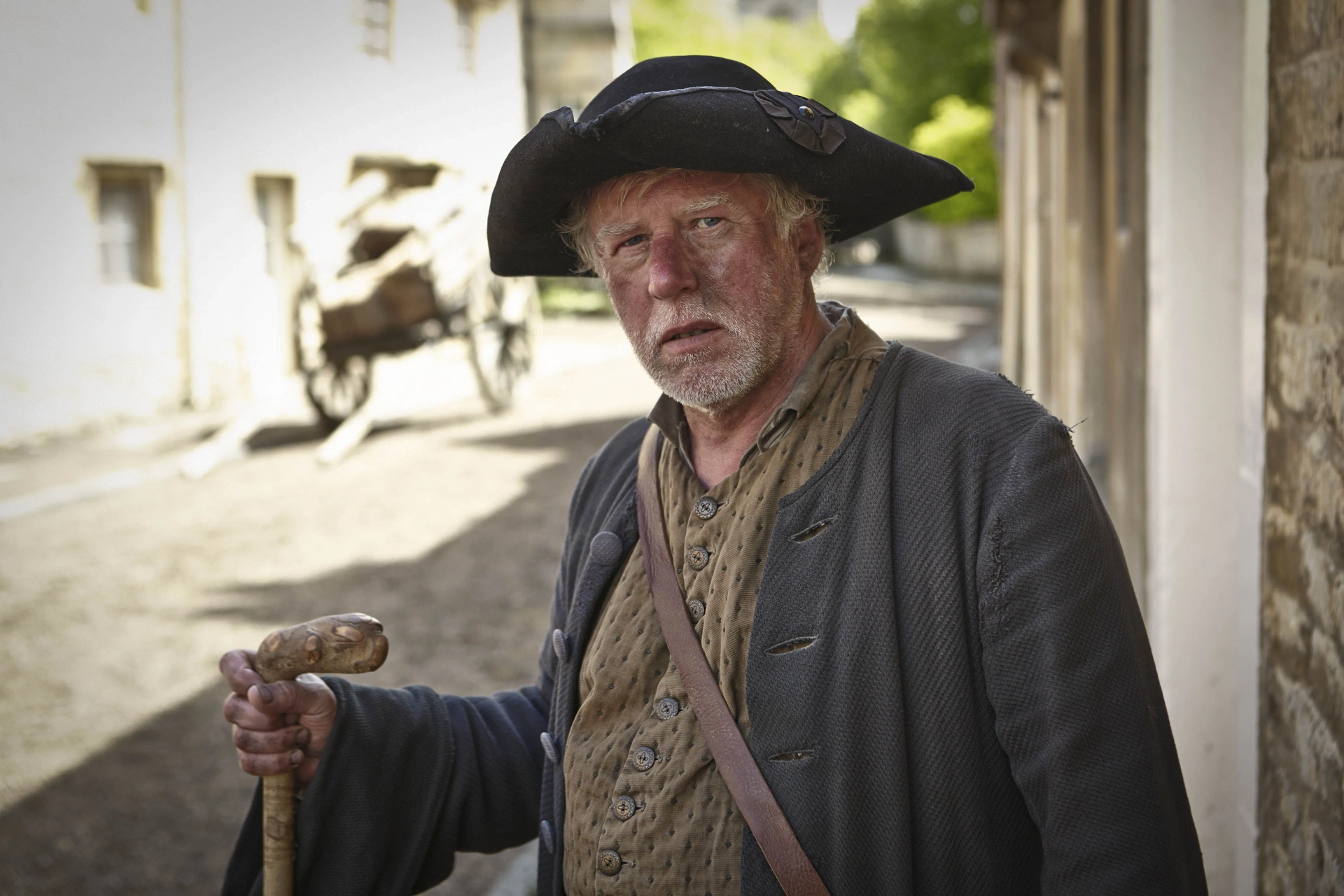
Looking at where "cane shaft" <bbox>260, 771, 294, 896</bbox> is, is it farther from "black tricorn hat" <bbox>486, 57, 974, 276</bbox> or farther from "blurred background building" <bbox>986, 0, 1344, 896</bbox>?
"blurred background building" <bbox>986, 0, 1344, 896</bbox>

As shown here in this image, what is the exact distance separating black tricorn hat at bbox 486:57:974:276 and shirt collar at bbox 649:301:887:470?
8.5 inches

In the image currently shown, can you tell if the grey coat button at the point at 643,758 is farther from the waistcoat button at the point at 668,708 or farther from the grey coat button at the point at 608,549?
the grey coat button at the point at 608,549

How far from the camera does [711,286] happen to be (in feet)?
5.64

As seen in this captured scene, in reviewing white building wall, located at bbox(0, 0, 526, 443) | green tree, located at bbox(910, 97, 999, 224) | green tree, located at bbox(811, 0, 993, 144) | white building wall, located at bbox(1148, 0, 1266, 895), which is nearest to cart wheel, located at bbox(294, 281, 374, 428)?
white building wall, located at bbox(0, 0, 526, 443)

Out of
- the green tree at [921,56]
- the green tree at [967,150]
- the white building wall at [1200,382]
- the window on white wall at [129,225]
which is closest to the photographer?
the white building wall at [1200,382]

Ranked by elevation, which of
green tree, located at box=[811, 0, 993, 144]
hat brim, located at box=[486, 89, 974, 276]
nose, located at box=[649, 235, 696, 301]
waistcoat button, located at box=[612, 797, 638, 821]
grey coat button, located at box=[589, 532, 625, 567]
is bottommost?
waistcoat button, located at box=[612, 797, 638, 821]

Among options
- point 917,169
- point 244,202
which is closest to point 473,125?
point 244,202

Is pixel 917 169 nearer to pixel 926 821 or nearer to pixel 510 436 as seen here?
pixel 926 821

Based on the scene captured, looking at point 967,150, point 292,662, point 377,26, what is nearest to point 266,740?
point 292,662

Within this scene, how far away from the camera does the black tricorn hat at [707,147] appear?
159 centimetres

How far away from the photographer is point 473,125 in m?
13.9

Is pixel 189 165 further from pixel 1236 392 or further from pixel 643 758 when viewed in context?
pixel 643 758

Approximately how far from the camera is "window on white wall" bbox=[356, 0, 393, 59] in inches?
469

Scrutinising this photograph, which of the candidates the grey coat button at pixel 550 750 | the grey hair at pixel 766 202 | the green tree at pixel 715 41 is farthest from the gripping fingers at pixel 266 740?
the green tree at pixel 715 41
